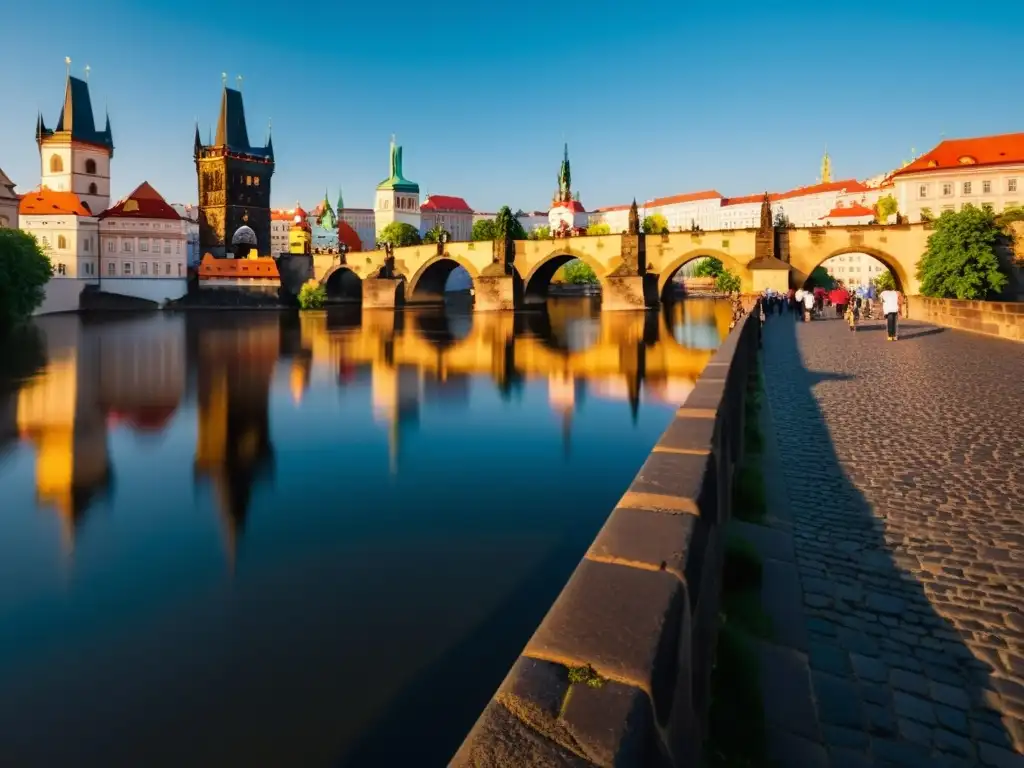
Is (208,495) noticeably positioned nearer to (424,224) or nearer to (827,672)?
(827,672)

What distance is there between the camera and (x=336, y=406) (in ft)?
50.7

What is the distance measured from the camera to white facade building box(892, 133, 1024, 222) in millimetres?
61250

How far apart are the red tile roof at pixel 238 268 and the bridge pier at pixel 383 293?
33.2ft

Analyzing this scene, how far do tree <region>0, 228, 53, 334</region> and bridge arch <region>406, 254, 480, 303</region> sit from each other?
32036 mm

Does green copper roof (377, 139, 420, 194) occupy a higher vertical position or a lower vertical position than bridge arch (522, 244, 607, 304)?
higher

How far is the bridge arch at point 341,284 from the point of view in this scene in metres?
73.8

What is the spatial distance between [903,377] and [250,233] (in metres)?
78.3

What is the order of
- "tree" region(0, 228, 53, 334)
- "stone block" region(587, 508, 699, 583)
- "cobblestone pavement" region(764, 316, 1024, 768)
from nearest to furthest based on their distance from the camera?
1. "stone block" region(587, 508, 699, 583)
2. "cobblestone pavement" region(764, 316, 1024, 768)
3. "tree" region(0, 228, 53, 334)

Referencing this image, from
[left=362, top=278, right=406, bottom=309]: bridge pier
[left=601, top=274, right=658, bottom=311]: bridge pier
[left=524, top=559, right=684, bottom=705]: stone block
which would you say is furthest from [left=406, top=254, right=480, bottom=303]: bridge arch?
[left=524, top=559, right=684, bottom=705]: stone block

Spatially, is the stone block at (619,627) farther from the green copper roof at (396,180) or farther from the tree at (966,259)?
the green copper roof at (396,180)

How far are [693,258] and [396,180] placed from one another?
A: 3543 inches

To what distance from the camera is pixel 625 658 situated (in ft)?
5.91

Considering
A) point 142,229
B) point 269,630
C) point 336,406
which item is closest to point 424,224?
point 142,229

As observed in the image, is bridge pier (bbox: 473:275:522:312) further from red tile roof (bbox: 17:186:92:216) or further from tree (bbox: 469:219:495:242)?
tree (bbox: 469:219:495:242)
